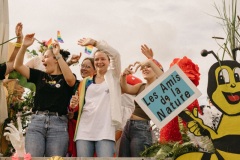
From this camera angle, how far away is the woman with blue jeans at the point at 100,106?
446 centimetres

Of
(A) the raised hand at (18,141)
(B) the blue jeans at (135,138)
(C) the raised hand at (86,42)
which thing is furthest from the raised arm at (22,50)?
(B) the blue jeans at (135,138)

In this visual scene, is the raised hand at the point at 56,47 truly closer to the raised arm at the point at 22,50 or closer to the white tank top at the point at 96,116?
the raised arm at the point at 22,50

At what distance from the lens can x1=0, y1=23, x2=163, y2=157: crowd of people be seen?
173 inches

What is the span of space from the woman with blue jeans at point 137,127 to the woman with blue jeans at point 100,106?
0.59ft

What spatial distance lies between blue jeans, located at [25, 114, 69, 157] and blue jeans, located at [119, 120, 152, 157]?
0.65m

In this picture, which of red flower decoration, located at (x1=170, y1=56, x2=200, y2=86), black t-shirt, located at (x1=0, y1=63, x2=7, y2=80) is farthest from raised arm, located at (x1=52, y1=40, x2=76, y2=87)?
red flower decoration, located at (x1=170, y1=56, x2=200, y2=86)

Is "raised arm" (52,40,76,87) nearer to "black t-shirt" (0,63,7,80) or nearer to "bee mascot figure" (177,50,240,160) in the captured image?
"black t-shirt" (0,63,7,80)

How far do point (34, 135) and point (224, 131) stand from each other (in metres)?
1.71

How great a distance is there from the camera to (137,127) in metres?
4.77

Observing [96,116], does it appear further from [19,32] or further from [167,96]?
[19,32]

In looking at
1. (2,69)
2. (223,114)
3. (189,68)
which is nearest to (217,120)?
(223,114)

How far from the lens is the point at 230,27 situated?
4.04 m

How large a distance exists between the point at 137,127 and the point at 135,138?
Answer: 0.11 metres

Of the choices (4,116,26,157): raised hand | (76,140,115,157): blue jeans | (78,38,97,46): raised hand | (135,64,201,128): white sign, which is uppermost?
(78,38,97,46): raised hand
